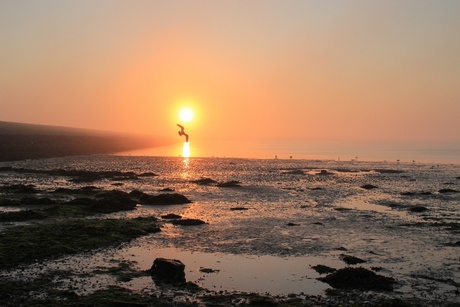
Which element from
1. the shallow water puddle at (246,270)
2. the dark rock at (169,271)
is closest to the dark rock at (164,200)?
the shallow water puddle at (246,270)

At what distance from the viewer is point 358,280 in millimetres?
18062

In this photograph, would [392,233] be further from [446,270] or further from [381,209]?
[381,209]

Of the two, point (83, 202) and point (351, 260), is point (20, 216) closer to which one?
point (83, 202)

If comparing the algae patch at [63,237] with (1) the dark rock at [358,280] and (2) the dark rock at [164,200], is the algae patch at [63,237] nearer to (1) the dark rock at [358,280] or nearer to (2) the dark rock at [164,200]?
(2) the dark rock at [164,200]

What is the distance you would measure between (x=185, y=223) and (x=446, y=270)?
55.6ft

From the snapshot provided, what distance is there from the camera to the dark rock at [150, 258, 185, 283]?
18.0 metres

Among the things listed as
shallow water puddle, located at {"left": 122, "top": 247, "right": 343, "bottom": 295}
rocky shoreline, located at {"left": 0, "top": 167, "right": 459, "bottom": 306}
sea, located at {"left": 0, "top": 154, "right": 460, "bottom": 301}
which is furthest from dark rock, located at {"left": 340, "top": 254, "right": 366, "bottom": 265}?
shallow water puddle, located at {"left": 122, "top": 247, "right": 343, "bottom": 295}

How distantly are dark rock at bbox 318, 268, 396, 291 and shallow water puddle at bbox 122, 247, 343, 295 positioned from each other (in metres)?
0.56

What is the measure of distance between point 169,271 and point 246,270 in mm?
3817

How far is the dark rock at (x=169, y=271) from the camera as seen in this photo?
59.2 ft

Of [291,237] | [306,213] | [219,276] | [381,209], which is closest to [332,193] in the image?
[381,209]

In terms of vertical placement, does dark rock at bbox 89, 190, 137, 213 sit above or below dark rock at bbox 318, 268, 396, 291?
above

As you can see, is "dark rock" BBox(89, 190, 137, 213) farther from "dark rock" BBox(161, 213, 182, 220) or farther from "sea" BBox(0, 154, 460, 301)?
"dark rock" BBox(161, 213, 182, 220)

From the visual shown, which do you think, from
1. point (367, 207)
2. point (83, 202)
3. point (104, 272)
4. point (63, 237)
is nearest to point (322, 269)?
point (104, 272)
